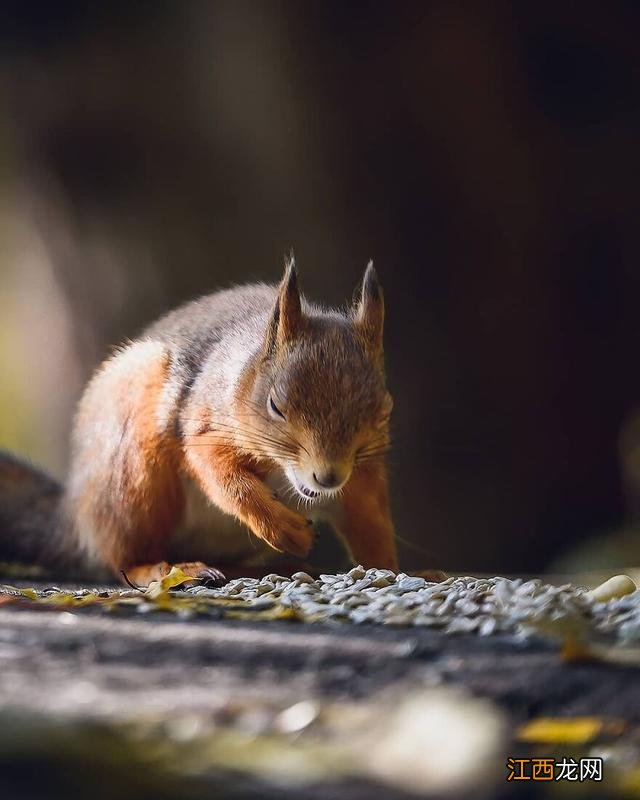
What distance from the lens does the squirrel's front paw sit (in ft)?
7.50

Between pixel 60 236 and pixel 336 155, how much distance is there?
40.3 inches

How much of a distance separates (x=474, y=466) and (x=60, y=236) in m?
1.64

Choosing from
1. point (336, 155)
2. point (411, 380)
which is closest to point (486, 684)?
point (411, 380)

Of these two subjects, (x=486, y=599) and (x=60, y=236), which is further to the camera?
(x=60, y=236)

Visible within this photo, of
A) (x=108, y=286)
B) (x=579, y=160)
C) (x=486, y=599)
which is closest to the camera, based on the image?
(x=486, y=599)

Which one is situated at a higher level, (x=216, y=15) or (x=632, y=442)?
(x=216, y=15)

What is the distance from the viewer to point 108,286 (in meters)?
3.56

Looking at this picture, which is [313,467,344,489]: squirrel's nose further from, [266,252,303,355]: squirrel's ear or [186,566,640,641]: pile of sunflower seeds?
[266,252,303,355]: squirrel's ear

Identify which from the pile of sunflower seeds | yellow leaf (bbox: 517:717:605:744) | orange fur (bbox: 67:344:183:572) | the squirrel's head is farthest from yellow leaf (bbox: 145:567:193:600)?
yellow leaf (bbox: 517:717:605:744)

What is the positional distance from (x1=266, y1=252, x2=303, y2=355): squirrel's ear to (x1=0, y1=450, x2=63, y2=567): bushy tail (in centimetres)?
97

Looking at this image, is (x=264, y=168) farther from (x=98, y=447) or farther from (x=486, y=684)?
(x=486, y=684)

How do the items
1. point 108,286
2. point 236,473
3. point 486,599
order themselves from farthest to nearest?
point 108,286 → point 236,473 → point 486,599

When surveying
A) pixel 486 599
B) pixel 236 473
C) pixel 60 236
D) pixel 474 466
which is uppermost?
pixel 60 236

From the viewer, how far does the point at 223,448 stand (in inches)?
93.4
